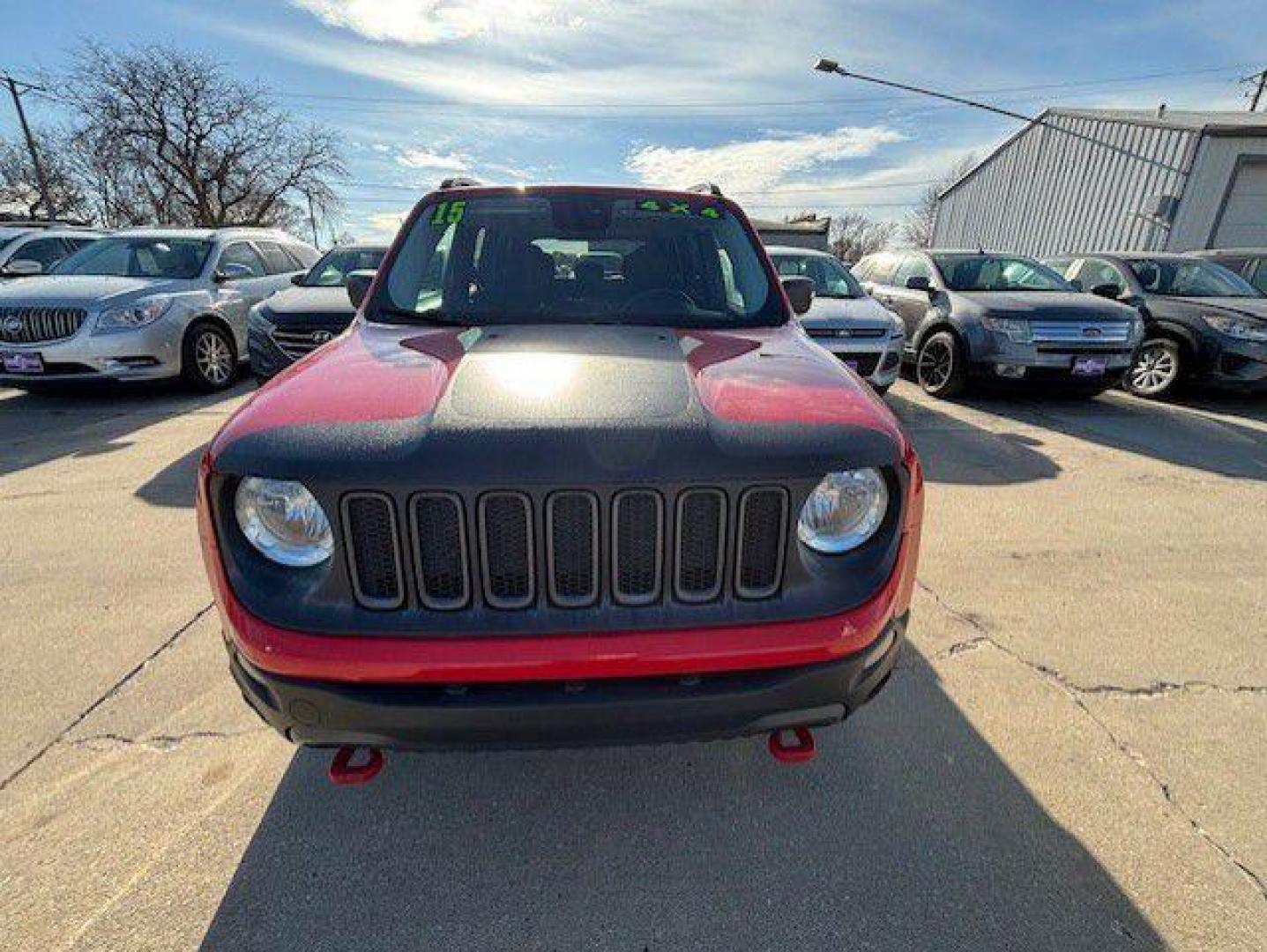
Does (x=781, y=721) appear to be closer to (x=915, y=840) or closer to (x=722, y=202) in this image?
(x=915, y=840)

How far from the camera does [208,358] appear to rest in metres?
7.25

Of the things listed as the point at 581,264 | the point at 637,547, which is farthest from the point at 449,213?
the point at 637,547

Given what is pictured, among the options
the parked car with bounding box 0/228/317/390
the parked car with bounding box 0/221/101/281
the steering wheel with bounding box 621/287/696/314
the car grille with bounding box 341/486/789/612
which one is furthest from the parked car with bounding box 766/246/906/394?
the parked car with bounding box 0/221/101/281

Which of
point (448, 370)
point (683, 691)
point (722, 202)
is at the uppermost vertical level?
point (722, 202)

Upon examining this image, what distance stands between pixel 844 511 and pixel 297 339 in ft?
18.8

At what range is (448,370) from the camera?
1.75 m

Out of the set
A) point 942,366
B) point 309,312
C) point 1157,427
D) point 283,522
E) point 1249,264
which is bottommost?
point 1157,427

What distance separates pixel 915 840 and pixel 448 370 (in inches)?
73.0

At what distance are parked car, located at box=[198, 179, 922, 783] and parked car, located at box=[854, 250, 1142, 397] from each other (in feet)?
21.3

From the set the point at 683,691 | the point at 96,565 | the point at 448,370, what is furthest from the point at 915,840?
the point at 96,565

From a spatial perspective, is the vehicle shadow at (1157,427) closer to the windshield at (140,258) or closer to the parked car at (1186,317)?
the parked car at (1186,317)

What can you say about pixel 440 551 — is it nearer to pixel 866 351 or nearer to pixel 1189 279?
pixel 866 351

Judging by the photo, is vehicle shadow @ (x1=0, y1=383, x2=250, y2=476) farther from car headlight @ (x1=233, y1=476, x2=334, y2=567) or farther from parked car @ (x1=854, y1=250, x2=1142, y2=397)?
parked car @ (x1=854, y1=250, x2=1142, y2=397)

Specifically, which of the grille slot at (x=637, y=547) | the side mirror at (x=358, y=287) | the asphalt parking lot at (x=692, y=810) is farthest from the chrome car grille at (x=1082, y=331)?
the grille slot at (x=637, y=547)
